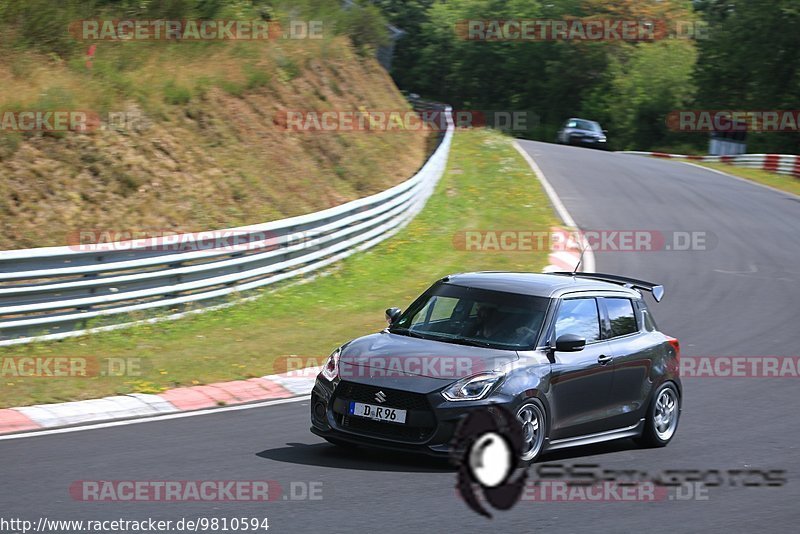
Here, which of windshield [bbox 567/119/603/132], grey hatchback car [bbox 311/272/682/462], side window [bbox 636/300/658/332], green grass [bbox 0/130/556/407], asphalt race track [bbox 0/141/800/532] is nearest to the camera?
asphalt race track [bbox 0/141/800/532]

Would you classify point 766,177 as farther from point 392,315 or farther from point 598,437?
point 392,315

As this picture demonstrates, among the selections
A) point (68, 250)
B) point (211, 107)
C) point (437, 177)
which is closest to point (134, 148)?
point (211, 107)

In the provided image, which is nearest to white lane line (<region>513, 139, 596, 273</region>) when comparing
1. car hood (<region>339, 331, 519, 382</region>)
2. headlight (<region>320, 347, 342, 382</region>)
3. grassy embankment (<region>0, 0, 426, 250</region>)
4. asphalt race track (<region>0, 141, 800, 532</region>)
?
grassy embankment (<region>0, 0, 426, 250</region>)

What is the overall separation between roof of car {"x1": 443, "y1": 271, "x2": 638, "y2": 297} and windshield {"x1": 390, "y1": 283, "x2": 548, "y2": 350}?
0.08m

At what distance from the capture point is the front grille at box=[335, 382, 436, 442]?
25.9 feet

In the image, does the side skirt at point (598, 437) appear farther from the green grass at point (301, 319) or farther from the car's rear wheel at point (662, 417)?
the green grass at point (301, 319)

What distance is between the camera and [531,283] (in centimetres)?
933

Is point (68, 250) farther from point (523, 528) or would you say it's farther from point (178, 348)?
point (523, 528)

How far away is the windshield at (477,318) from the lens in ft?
28.8

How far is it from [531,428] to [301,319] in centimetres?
701

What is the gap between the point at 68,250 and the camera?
12.7 metres

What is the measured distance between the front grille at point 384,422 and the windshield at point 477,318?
0.97 metres

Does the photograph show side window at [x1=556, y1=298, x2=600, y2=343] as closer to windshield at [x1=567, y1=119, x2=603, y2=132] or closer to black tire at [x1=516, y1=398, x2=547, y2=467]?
black tire at [x1=516, y1=398, x2=547, y2=467]

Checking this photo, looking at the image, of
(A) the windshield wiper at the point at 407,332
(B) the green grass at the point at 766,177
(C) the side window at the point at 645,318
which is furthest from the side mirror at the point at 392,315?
(B) the green grass at the point at 766,177
